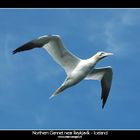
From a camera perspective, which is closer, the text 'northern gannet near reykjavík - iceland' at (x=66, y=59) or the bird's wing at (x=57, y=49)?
the bird's wing at (x=57, y=49)

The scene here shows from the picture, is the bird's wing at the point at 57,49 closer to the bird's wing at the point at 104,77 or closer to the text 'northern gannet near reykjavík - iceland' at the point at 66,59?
the text 'northern gannet near reykjavík - iceland' at the point at 66,59

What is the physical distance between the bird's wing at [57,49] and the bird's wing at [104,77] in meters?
0.75

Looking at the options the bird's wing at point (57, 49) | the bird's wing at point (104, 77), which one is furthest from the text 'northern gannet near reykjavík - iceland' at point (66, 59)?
the bird's wing at point (104, 77)

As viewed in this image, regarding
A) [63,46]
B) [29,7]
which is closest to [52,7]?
[29,7]

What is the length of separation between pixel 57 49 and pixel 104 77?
168cm

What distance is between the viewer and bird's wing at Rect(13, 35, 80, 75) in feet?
37.0

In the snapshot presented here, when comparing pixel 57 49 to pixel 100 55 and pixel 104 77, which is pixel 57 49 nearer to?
pixel 100 55

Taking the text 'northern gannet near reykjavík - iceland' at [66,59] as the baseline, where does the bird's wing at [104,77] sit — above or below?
below

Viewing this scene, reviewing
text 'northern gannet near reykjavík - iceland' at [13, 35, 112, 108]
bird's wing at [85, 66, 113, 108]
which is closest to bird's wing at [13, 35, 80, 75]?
text 'northern gannet near reykjavík - iceland' at [13, 35, 112, 108]

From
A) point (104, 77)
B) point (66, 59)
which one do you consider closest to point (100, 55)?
point (66, 59)

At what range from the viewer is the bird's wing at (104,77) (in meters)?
12.7

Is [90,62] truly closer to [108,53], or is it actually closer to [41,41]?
[108,53]

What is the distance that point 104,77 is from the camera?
508 inches

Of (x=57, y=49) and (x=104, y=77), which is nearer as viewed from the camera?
(x=57, y=49)
